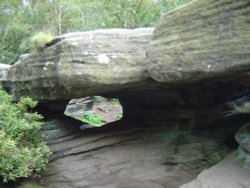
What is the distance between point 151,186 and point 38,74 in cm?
365

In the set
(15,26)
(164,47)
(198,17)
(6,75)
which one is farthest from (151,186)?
(15,26)

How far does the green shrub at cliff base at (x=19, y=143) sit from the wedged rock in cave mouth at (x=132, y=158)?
Answer: 3.03 feet

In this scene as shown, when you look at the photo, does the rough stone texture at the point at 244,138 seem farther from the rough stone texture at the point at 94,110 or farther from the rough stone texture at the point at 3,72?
the rough stone texture at the point at 94,110

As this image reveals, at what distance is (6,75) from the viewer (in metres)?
9.48

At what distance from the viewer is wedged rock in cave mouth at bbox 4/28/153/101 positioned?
710 centimetres

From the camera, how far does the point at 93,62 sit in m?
7.11

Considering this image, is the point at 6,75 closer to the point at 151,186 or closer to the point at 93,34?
the point at 93,34

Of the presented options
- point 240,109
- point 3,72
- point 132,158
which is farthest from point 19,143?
point 240,109

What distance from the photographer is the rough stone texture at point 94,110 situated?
50.1 ft

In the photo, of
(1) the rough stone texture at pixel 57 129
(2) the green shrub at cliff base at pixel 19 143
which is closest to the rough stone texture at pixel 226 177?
(2) the green shrub at cliff base at pixel 19 143

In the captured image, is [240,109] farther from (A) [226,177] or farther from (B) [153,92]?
(A) [226,177]

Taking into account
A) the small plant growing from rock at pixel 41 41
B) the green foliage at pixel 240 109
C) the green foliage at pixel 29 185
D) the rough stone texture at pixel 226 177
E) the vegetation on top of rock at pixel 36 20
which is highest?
the vegetation on top of rock at pixel 36 20

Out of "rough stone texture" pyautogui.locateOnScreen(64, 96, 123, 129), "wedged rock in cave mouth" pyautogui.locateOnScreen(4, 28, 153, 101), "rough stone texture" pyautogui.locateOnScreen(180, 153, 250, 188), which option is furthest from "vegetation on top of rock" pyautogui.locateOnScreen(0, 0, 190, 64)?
"rough stone texture" pyautogui.locateOnScreen(180, 153, 250, 188)

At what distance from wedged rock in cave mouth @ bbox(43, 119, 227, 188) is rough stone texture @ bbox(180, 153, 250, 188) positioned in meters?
1.09
